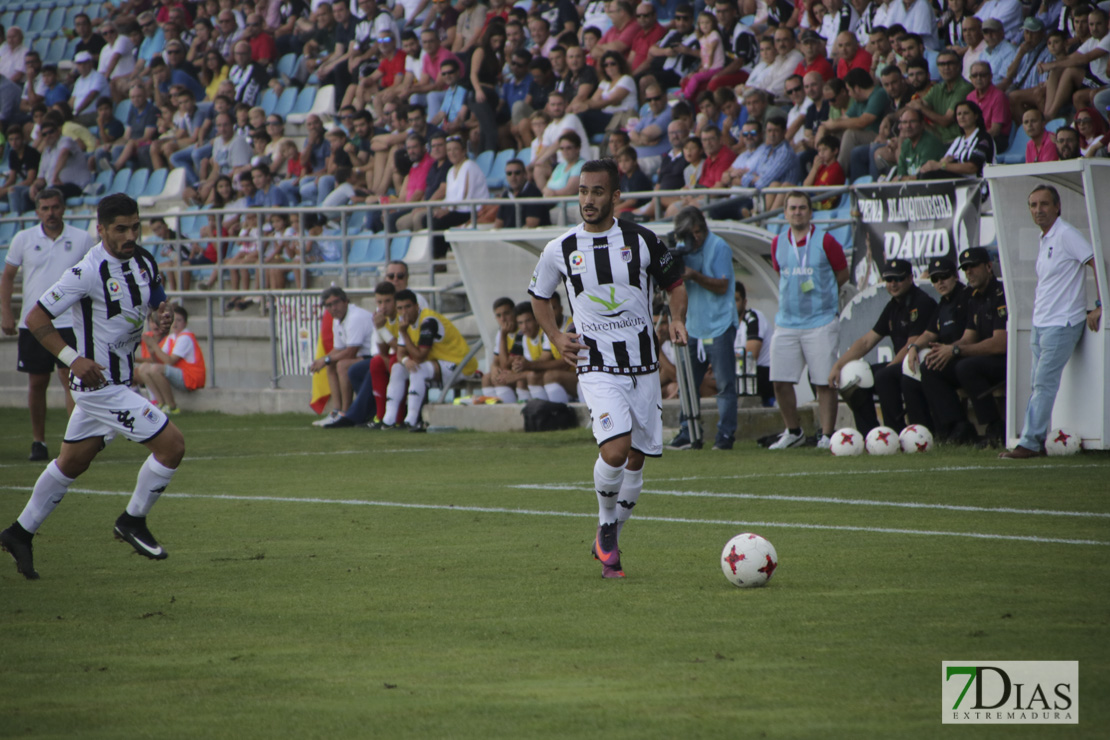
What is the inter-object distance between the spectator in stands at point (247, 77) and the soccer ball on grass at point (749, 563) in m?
23.0

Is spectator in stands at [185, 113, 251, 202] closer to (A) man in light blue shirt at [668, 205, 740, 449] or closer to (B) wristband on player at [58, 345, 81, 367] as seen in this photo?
(A) man in light blue shirt at [668, 205, 740, 449]

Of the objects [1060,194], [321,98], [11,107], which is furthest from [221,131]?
[1060,194]

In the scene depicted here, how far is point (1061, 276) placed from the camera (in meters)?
11.4

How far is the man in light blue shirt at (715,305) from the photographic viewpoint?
1339 cm

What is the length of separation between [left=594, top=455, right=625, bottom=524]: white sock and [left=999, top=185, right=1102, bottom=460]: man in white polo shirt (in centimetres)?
583

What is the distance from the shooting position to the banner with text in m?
13.5

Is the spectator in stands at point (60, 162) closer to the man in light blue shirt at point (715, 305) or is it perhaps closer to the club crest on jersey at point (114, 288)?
the man in light blue shirt at point (715, 305)

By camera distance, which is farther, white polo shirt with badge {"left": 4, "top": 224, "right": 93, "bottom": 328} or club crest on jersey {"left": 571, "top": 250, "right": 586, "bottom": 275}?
white polo shirt with badge {"left": 4, "top": 224, "right": 93, "bottom": 328}

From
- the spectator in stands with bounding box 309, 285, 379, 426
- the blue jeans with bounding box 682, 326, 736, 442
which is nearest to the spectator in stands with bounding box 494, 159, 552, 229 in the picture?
the spectator in stands with bounding box 309, 285, 379, 426

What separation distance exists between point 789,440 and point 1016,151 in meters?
4.69

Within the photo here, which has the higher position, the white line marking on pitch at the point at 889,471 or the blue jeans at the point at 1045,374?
the blue jeans at the point at 1045,374

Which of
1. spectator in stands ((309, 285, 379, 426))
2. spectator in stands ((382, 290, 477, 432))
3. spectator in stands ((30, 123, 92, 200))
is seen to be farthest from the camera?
spectator in stands ((30, 123, 92, 200))

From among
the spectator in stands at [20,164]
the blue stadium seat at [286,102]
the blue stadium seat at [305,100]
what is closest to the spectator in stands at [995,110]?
the blue stadium seat at [305,100]

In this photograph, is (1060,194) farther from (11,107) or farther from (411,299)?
(11,107)
